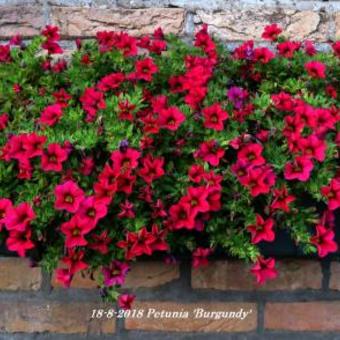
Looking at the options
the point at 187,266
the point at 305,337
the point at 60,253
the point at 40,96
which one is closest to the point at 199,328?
the point at 187,266

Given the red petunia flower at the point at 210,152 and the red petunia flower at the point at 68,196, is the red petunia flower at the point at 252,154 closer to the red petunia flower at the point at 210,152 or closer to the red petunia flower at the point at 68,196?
the red petunia flower at the point at 210,152

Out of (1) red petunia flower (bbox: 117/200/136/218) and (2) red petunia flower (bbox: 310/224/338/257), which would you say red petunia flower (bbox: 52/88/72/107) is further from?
(2) red petunia flower (bbox: 310/224/338/257)

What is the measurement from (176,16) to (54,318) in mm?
1032

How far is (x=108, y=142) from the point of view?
4.80ft

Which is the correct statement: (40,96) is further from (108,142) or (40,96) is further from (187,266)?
(187,266)

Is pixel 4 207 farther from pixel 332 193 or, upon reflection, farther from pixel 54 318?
pixel 332 193

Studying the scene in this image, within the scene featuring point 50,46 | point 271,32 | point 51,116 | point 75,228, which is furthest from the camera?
point 271,32

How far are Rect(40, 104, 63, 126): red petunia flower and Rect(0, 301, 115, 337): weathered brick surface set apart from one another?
446 millimetres

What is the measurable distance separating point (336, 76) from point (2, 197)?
0.99m

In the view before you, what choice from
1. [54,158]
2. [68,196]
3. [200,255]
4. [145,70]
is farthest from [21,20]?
[200,255]

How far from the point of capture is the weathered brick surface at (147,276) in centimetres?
161

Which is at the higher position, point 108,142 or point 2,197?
point 108,142

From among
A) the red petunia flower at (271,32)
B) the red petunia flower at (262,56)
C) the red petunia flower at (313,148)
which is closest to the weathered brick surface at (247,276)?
the red petunia flower at (313,148)

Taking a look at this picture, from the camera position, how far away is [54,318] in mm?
1638
